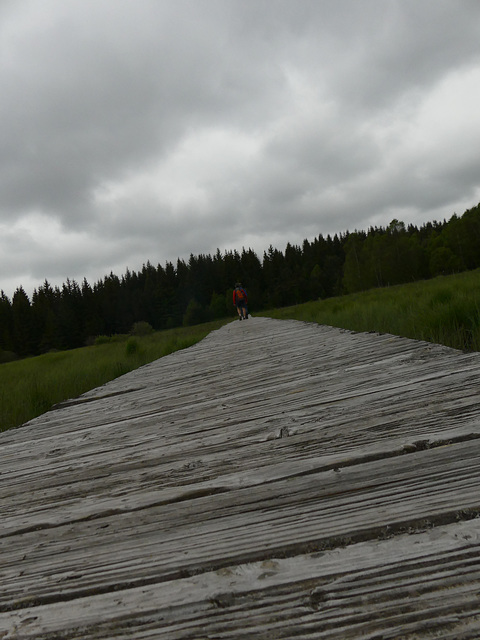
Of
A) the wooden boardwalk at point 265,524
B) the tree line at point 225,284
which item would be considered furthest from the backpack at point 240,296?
the tree line at point 225,284

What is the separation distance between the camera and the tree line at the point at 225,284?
56.1m

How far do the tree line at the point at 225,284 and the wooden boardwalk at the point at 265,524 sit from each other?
58.4 m

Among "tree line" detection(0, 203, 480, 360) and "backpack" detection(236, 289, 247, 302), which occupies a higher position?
"tree line" detection(0, 203, 480, 360)

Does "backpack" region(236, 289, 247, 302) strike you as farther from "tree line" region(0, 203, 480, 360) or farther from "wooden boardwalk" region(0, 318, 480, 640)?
"tree line" region(0, 203, 480, 360)

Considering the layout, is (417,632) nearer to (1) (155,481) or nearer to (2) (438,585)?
(2) (438,585)

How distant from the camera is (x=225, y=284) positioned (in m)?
89.2

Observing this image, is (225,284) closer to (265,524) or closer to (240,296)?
(240,296)

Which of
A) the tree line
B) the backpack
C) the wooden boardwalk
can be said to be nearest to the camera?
the wooden boardwalk

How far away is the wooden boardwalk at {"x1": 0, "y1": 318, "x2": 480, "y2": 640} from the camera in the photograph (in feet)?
2.16

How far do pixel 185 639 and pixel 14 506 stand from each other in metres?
0.97

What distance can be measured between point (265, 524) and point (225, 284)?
88.9 meters

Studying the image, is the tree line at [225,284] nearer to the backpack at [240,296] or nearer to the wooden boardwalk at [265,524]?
the backpack at [240,296]

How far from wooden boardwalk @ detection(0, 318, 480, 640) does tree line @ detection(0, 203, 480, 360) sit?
58424 mm

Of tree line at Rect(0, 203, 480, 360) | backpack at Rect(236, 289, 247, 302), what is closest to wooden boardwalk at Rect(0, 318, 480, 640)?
backpack at Rect(236, 289, 247, 302)
